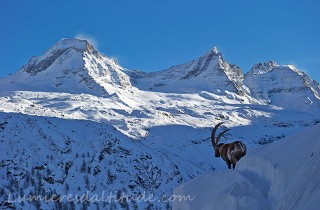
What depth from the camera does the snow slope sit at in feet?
24.0

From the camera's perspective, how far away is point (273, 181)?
9375 mm

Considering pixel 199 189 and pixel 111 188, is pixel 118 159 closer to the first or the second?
pixel 111 188

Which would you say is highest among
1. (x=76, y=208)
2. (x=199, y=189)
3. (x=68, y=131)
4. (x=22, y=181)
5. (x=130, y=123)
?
(x=130, y=123)

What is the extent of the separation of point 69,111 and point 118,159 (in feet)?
234

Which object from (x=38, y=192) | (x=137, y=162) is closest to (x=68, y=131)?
(x=137, y=162)

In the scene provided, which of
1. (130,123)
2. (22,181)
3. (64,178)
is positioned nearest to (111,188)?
(64,178)

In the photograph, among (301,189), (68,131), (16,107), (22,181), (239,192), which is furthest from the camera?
(16,107)

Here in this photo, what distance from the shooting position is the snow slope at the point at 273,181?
24.0 feet

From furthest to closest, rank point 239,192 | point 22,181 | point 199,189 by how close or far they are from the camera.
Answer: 1. point 22,181
2. point 199,189
3. point 239,192

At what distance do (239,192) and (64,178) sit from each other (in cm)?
11338

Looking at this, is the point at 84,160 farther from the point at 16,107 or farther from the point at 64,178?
the point at 16,107

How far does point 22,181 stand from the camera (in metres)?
113

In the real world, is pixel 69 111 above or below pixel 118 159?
above

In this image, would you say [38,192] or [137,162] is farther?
[137,162]
